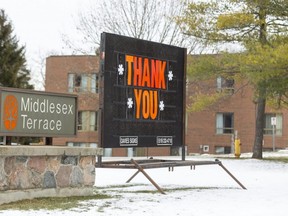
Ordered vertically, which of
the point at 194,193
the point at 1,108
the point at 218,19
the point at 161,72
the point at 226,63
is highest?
the point at 218,19

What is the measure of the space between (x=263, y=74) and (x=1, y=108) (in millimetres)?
13025

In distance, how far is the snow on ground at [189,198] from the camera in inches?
388

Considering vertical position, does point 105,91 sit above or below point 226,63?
below

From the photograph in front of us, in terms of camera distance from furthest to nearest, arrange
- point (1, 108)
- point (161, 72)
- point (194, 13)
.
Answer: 1. point (194, 13)
2. point (161, 72)
3. point (1, 108)

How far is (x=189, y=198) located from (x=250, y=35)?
16.3 meters

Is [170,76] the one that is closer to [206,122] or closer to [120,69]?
[120,69]

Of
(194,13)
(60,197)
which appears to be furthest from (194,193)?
(194,13)

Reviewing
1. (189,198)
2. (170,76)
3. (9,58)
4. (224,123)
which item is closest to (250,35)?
(170,76)

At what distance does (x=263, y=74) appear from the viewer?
21.1 m

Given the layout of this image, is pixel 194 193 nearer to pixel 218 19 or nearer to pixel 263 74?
pixel 263 74

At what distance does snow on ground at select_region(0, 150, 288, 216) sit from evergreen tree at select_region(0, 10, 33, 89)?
25.0 metres

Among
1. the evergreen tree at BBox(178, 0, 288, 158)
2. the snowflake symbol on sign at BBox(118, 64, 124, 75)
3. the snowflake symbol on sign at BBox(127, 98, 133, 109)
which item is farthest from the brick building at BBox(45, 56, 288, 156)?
the snowflake symbol on sign at BBox(118, 64, 124, 75)

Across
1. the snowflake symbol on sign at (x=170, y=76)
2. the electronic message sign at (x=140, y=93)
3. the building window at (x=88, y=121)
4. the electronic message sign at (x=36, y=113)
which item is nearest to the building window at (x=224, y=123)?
the building window at (x=88, y=121)

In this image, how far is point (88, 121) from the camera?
2025 inches
